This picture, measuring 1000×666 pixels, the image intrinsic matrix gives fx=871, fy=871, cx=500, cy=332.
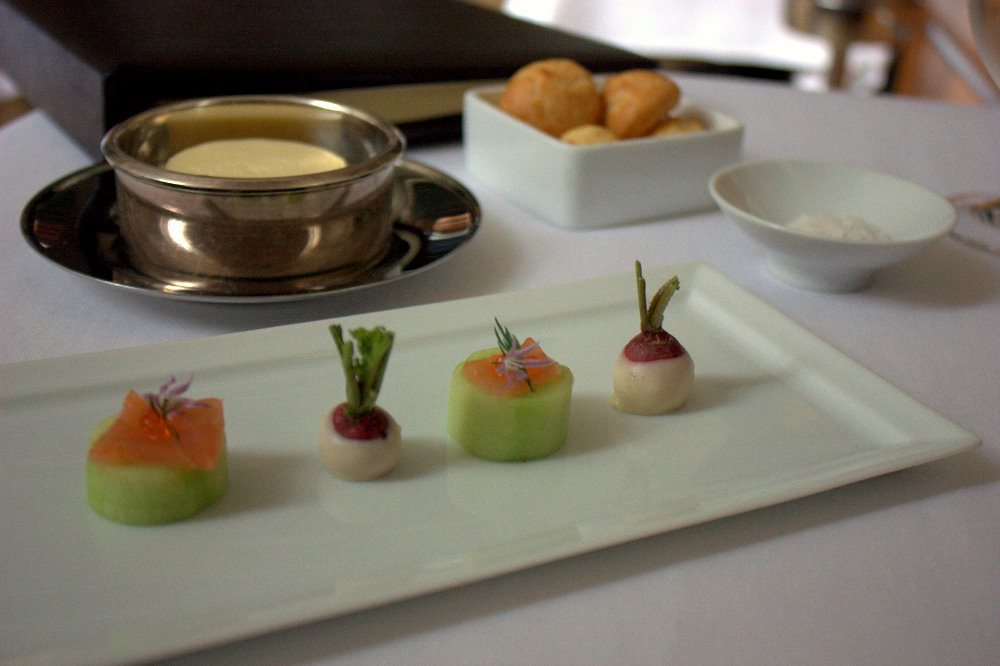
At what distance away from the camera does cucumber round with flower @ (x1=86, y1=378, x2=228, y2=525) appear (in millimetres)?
464

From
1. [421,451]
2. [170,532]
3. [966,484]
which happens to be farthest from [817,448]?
[170,532]

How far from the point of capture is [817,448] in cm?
57

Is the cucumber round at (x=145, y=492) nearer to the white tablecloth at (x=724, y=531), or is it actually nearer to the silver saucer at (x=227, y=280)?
the white tablecloth at (x=724, y=531)

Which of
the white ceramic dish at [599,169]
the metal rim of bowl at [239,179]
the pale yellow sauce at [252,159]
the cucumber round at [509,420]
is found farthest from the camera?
the white ceramic dish at [599,169]

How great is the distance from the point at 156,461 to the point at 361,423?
0.11 meters

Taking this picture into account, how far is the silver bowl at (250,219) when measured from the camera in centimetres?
67

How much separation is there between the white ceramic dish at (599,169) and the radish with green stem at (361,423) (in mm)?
457

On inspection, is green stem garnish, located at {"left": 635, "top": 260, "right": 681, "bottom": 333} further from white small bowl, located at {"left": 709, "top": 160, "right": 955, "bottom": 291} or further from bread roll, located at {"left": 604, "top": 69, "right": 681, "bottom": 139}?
bread roll, located at {"left": 604, "top": 69, "right": 681, "bottom": 139}

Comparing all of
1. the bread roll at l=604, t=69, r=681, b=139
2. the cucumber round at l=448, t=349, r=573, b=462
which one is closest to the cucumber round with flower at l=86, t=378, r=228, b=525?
the cucumber round at l=448, t=349, r=573, b=462

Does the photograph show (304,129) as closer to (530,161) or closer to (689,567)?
(530,161)

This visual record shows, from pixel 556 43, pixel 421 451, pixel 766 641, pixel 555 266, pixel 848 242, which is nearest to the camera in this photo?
pixel 766 641

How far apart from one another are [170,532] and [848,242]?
588 millimetres

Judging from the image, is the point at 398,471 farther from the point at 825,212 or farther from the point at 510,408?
the point at 825,212

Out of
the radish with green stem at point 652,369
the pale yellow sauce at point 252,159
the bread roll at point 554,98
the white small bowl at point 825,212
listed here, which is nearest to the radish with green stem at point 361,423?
the radish with green stem at point 652,369
